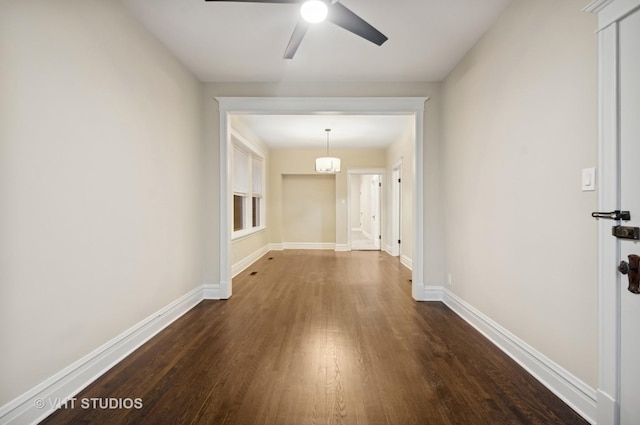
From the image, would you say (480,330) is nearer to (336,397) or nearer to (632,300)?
(632,300)

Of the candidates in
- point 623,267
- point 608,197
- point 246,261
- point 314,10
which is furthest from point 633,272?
point 246,261

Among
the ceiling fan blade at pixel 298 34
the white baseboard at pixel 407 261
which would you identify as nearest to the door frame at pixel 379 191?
the white baseboard at pixel 407 261

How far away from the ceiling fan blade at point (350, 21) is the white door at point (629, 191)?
4.27 feet

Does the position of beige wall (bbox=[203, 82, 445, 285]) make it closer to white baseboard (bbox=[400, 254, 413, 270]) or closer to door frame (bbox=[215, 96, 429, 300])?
door frame (bbox=[215, 96, 429, 300])

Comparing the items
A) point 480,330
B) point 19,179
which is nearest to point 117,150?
point 19,179

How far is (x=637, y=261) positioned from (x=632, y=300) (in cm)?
19

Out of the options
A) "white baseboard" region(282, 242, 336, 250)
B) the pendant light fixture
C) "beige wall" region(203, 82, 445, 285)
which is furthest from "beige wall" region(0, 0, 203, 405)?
"white baseboard" region(282, 242, 336, 250)

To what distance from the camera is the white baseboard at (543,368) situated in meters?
1.54

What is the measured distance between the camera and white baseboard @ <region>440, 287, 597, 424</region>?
1.54 meters

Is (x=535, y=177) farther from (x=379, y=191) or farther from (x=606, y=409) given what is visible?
(x=379, y=191)

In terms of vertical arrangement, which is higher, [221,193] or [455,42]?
[455,42]

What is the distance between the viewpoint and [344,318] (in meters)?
2.89

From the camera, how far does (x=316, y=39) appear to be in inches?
102

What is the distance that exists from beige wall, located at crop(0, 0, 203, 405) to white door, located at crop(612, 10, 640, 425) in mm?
2929
